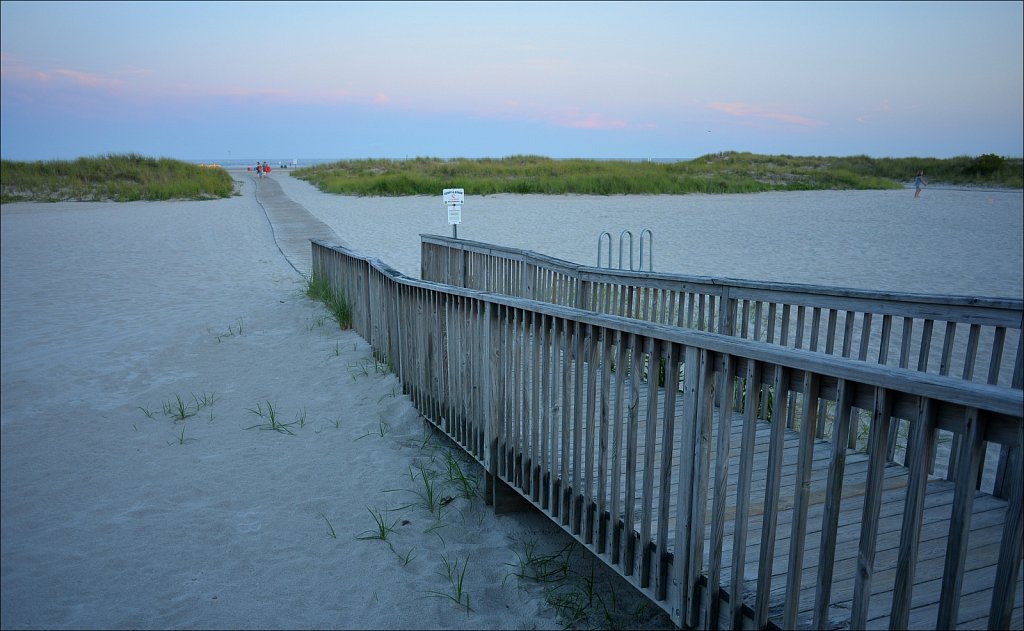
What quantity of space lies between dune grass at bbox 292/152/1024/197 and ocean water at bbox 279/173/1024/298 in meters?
2.70

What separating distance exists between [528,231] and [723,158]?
50.7m

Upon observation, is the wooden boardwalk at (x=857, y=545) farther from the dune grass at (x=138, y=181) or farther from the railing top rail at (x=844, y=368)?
the dune grass at (x=138, y=181)

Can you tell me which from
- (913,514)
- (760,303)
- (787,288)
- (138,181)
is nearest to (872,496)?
(913,514)

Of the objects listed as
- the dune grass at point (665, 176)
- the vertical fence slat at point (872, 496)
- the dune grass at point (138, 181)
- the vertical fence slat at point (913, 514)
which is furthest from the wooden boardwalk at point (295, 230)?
the vertical fence slat at point (913, 514)

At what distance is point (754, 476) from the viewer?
3680 mm

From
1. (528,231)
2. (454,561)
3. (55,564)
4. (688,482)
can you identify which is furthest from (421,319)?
(528,231)

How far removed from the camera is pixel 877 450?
2033 millimetres

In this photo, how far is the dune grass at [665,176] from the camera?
37125mm

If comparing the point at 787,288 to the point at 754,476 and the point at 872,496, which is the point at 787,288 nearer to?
the point at 754,476

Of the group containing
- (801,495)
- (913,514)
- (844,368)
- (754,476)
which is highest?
(844,368)

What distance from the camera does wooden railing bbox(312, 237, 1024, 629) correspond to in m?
1.91

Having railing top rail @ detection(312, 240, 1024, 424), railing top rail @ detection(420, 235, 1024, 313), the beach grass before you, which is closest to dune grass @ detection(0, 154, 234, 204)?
the beach grass

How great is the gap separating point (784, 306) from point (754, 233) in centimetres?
1677

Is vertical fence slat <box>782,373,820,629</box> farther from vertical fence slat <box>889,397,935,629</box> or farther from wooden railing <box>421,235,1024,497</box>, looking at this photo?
wooden railing <box>421,235,1024,497</box>
